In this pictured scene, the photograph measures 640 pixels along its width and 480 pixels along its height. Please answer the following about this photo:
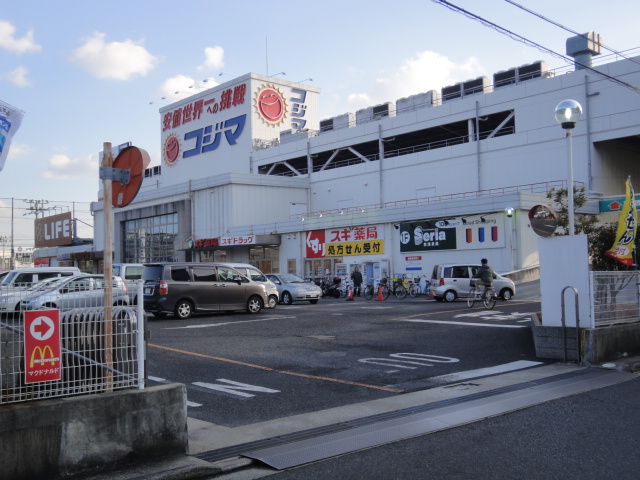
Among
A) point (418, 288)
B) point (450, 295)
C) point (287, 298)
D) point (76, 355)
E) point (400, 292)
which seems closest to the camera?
point (76, 355)

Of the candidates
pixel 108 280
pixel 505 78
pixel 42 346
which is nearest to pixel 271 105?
pixel 505 78

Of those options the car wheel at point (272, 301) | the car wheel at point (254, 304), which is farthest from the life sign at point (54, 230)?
the car wheel at point (254, 304)

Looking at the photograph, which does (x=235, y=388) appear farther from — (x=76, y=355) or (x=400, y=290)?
(x=400, y=290)

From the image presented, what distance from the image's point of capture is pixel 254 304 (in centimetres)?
2086

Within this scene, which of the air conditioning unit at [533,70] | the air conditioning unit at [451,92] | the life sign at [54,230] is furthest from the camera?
the life sign at [54,230]

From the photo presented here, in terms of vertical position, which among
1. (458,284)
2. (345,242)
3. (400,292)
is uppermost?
(345,242)

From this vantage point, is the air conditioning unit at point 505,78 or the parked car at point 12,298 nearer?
the parked car at point 12,298

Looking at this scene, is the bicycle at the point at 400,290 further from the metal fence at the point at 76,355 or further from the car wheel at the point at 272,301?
the metal fence at the point at 76,355

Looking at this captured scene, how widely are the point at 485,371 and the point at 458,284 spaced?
52.5 feet

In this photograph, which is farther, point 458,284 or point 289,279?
point 289,279

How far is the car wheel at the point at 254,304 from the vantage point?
816 inches

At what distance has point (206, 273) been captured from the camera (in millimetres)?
19859

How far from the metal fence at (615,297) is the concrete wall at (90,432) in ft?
26.0

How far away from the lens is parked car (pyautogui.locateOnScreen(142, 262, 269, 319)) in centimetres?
1886
